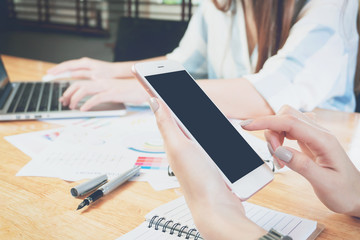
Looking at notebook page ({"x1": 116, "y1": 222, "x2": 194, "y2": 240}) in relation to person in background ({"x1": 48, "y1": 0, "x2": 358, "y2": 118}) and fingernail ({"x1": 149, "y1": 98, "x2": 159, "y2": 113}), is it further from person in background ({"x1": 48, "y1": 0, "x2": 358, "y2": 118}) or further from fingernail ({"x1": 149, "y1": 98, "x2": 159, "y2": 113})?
person in background ({"x1": 48, "y1": 0, "x2": 358, "y2": 118})

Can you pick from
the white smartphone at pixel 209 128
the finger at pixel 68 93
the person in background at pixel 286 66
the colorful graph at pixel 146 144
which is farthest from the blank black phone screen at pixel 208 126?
the finger at pixel 68 93

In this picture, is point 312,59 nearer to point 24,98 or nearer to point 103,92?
point 103,92

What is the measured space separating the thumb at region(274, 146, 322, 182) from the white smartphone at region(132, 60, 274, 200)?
1.3 inches

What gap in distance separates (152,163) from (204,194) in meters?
0.29

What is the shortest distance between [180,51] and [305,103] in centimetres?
62

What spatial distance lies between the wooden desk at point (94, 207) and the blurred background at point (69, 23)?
2.05 meters

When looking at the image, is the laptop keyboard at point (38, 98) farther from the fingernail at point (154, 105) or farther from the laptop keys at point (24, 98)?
the fingernail at point (154, 105)

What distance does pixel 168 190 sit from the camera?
1.83 ft

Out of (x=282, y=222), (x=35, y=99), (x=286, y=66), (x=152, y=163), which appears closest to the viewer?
(x=282, y=222)

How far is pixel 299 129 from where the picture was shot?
0.48 m

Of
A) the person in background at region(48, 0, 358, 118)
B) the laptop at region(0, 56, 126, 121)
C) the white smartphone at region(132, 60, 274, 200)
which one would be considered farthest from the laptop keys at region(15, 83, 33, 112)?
the white smartphone at region(132, 60, 274, 200)

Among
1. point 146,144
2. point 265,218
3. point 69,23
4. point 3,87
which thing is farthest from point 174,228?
point 69,23

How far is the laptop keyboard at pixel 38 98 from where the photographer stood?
887 mm

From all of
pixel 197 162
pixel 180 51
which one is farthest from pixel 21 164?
pixel 180 51
